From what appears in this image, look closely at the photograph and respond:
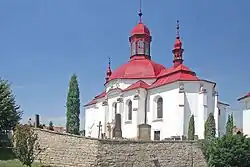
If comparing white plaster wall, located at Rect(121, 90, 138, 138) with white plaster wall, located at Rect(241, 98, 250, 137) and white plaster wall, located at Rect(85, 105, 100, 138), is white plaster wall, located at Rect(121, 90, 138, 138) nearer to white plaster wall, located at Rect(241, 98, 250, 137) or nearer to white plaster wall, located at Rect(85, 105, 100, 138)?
white plaster wall, located at Rect(85, 105, 100, 138)

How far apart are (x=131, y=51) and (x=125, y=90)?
34.7 feet

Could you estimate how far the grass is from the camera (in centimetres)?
3193

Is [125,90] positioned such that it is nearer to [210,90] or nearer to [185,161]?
[210,90]

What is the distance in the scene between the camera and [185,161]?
3306cm

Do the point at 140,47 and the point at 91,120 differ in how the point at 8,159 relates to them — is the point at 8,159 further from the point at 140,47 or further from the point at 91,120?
the point at 140,47

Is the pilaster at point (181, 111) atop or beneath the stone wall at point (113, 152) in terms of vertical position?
atop

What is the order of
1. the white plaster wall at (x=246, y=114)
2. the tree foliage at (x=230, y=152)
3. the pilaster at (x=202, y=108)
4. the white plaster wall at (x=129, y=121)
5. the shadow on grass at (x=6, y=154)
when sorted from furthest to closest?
the white plaster wall at (x=129, y=121) → the pilaster at (x=202, y=108) → the white plaster wall at (x=246, y=114) → the shadow on grass at (x=6, y=154) → the tree foliage at (x=230, y=152)

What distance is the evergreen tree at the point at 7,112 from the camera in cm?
3931

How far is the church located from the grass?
10279 mm

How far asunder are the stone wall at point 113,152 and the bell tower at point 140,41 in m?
32.5

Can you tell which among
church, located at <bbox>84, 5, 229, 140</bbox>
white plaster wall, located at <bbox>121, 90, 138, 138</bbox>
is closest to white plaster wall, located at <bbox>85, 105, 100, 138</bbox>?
church, located at <bbox>84, 5, 229, 140</bbox>

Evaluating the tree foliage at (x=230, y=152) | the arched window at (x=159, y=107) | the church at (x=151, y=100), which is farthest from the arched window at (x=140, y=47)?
the tree foliage at (x=230, y=152)

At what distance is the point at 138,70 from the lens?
5956 centimetres

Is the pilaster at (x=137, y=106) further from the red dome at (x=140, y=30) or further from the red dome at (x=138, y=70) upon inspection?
the red dome at (x=140, y=30)
